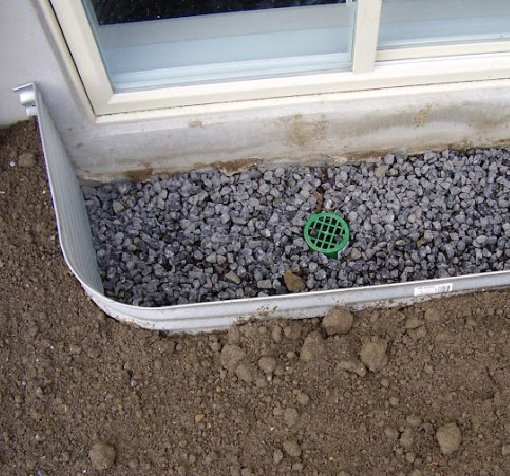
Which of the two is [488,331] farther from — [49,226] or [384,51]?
[49,226]

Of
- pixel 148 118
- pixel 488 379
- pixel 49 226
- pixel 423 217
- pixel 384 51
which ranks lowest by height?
pixel 488 379

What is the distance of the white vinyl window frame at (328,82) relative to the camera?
269cm

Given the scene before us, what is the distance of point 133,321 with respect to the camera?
2605 millimetres

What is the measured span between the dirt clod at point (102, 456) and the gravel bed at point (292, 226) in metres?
0.65

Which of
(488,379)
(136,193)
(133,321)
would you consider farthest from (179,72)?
(488,379)

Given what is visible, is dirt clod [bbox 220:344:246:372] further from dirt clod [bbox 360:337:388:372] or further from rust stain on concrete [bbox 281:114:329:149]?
rust stain on concrete [bbox 281:114:329:149]

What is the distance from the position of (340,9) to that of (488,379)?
1.67m

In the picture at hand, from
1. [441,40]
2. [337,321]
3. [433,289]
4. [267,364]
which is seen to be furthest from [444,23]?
[267,364]

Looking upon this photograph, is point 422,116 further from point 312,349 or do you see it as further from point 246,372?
point 246,372

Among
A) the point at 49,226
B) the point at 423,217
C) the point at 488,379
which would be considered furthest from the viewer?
the point at 423,217

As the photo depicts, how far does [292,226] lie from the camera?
2.95 metres

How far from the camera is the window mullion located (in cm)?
243

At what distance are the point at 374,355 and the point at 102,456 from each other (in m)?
1.17

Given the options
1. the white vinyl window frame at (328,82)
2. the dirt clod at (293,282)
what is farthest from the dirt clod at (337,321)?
the white vinyl window frame at (328,82)
